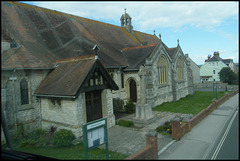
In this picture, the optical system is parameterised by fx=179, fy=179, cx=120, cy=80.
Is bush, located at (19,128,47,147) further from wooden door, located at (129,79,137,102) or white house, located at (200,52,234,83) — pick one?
wooden door, located at (129,79,137,102)

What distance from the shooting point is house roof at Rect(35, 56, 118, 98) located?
31.3ft

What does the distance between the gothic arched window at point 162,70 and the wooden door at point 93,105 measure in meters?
10.5

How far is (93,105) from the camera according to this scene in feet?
37.9

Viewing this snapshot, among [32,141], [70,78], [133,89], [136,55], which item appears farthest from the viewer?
[136,55]

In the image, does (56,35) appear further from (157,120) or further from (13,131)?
(13,131)

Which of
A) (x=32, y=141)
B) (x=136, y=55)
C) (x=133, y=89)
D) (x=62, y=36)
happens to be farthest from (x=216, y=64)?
(x=136, y=55)

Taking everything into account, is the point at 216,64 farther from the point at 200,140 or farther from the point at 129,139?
the point at 129,139

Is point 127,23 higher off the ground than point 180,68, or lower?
higher

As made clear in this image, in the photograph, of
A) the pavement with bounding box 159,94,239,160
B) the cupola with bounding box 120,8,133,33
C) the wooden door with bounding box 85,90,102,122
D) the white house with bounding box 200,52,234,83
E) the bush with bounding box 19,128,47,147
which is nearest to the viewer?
the bush with bounding box 19,128,47,147

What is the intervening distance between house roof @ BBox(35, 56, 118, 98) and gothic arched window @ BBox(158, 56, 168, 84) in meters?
10.2

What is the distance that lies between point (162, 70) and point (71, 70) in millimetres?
13099

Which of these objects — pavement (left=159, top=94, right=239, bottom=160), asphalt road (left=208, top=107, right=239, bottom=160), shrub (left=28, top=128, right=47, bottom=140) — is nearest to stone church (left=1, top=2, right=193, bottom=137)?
shrub (left=28, top=128, right=47, bottom=140)

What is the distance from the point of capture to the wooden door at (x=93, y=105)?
11.1 meters

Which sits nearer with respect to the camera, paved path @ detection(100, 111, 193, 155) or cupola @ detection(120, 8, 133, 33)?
paved path @ detection(100, 111, 193, 155)
